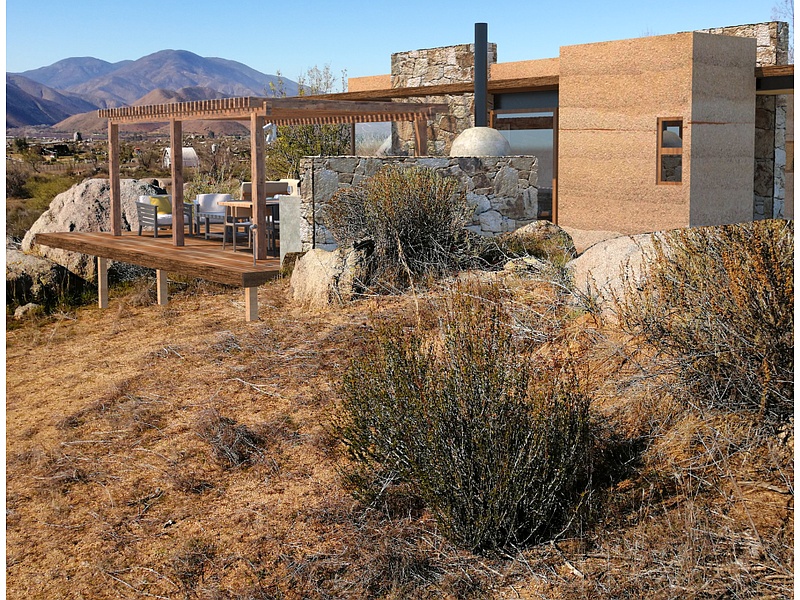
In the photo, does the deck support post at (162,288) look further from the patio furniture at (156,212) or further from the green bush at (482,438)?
the green bush at (482,438)

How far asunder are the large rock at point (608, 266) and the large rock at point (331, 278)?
260 cm

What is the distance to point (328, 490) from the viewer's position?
5684mm

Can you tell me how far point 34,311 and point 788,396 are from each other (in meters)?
10.7

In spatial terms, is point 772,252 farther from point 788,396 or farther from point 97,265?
point 97,265

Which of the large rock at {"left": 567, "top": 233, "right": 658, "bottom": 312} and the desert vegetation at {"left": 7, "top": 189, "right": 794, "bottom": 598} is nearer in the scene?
the desert vegetation at {"left": 7, "top": 189, "right": 794, "bottom": 598}

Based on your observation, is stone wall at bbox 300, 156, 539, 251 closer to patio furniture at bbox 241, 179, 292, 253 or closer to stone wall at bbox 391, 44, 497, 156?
patio furniture at bbox 241, 179, 292, 253

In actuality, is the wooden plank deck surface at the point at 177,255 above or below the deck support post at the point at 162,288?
above

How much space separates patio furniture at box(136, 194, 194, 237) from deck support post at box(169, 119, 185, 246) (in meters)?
1.04

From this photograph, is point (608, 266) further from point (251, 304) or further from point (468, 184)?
point (468, 184)

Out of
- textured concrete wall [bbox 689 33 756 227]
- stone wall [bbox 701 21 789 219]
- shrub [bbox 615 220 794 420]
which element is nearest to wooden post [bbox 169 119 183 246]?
textured concrete wall [bbox 689 33 756 227]

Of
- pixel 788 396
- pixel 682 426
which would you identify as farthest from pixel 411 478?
pixel 788 396

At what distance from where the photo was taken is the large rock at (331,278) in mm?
9930

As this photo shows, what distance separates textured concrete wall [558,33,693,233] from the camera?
1314 centimetres

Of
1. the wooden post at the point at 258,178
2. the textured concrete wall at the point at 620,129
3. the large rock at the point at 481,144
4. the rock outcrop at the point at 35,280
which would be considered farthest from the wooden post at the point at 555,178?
the rock outcrop at the point at 35,280
